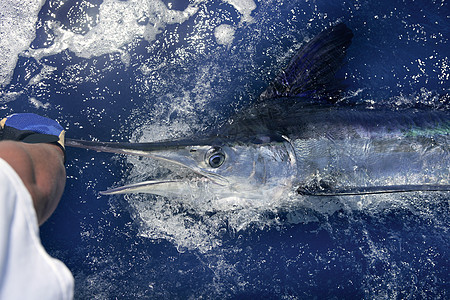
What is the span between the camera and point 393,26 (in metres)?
2.97

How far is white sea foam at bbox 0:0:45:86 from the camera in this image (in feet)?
8.41

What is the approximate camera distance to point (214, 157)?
2.07 metres

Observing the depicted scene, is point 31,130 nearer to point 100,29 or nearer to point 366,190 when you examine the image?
point 100,29

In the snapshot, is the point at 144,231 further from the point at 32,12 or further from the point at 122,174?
the point at 32,12

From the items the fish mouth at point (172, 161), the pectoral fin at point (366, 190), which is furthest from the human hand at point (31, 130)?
the pectoral fin at point (366, 190)

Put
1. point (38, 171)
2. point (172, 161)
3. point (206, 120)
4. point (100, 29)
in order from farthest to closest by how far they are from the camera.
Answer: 1. point (100, 29)
2. point (206, 120)
3. point (172, 161)
4. point (38, 171)

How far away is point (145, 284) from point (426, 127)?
2.19 meters

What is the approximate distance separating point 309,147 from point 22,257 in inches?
67.7

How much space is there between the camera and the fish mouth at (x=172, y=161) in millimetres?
1904

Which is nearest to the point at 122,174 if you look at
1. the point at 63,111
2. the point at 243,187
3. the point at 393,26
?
the point at 63,111

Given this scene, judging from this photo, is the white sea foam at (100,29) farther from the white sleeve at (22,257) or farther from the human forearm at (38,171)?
the white sleeve at (22,257)

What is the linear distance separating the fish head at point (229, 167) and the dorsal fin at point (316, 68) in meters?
0.58

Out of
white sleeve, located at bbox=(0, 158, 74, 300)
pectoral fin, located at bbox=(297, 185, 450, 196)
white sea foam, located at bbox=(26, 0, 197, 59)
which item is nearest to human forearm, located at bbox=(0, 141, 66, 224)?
white sleeve, located at bbox=(0, 158, 74, 300)

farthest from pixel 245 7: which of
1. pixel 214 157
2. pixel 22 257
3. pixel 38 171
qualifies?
pixel 22 257
